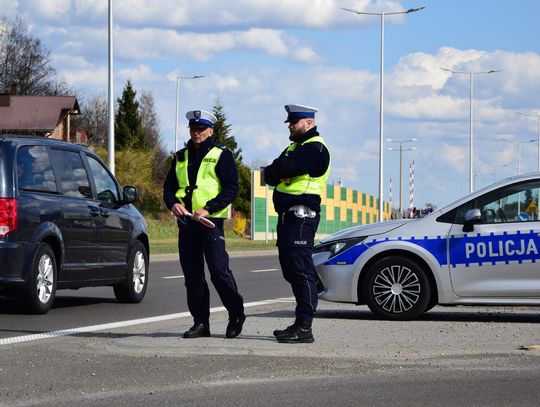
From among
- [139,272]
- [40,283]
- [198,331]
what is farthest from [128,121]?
[198,331]

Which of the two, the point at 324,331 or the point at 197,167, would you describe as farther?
the point at 324,331

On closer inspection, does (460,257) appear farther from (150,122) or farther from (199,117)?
(150,122)

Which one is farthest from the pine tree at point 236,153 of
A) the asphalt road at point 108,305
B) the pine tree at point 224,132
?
the asphalt road at point 108,305

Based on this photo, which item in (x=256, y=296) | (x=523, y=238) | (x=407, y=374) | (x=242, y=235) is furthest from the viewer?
(x=242, y=235)

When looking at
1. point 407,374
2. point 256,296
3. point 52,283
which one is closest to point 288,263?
point 407,374

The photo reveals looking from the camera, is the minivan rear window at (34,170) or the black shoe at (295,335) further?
the minivan rear window at (34,170)

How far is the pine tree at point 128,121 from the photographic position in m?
104

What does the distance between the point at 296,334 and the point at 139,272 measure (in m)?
6.40

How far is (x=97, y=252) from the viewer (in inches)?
613

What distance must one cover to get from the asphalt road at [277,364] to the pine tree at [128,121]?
89362mm

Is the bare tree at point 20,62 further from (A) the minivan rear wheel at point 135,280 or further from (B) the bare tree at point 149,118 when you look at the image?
(A) the minivan rear wheel at point 135,280

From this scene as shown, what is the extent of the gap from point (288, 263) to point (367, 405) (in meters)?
2.87

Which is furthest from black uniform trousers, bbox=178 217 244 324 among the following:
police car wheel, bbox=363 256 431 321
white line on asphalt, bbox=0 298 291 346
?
police car wheel, bbox=363 256 431 321

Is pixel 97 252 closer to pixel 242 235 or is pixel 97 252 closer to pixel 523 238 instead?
pixel 523 238
